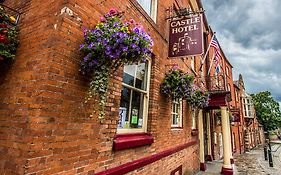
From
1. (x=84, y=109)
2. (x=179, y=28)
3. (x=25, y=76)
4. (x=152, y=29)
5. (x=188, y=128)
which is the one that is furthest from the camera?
(x=188, y=128)

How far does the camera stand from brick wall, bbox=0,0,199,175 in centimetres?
219

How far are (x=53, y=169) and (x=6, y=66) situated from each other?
1.90 m

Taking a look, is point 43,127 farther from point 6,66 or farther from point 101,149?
point 6,66

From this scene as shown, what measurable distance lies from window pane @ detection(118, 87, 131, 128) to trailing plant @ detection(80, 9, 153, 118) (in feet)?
4.15

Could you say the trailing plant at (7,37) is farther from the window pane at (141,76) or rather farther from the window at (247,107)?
the window at (247,107)

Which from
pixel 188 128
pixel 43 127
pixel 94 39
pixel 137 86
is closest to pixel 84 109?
pixel 43 127

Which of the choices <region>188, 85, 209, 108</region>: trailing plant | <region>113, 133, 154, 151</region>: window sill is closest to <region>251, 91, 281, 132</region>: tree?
<region>188, 85, 209, 108</region>: trailing plant

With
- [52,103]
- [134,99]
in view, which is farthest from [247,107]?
[52,103]

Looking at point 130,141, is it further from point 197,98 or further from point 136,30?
point 197,98

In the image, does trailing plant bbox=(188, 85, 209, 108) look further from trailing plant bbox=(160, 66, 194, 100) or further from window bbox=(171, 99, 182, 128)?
trailing plant bbox=(160, 66, 194, 100)

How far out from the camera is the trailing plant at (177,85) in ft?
17.3

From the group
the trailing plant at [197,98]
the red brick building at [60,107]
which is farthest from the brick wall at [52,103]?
the trailing plant at [197,98]

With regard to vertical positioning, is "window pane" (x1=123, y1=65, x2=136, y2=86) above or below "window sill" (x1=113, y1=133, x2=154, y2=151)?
above

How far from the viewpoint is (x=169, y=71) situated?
579 cm
